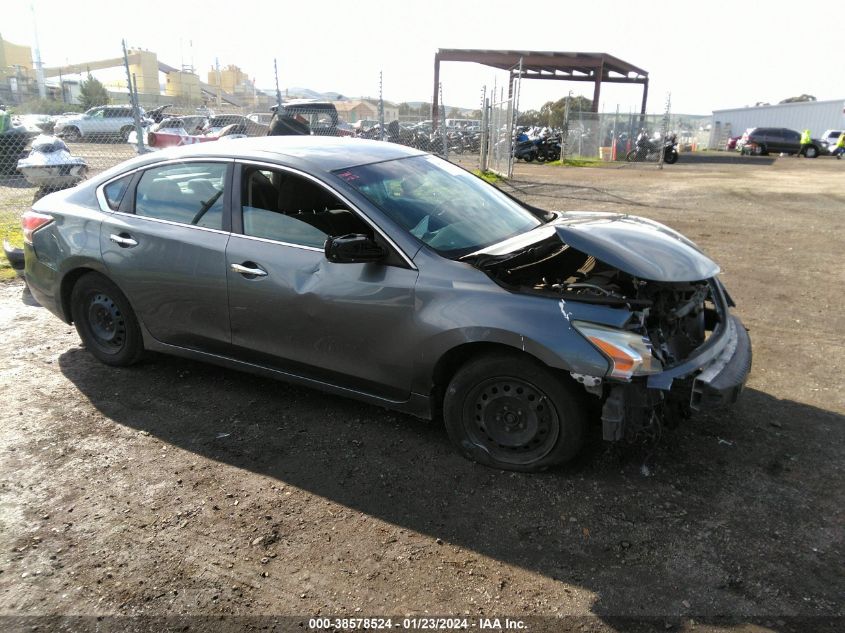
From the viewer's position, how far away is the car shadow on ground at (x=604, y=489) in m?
2.67

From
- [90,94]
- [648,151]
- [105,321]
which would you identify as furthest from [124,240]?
[648,151]

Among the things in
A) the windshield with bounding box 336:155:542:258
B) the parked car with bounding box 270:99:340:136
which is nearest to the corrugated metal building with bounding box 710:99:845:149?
the parked car with bounding box 270:99:340:136

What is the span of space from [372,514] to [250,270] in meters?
1.62

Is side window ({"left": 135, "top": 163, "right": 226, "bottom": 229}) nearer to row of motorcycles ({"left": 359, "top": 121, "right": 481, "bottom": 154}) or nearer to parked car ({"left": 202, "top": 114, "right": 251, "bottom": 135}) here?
row of motorcycles ({"left": 359, "top": 121, "right": 481, "bottom": 154})

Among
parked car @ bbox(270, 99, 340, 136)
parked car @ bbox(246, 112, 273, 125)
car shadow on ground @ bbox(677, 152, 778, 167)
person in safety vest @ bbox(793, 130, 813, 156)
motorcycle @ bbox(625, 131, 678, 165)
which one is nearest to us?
parked car @ bbox(270, 99, 340, 136)

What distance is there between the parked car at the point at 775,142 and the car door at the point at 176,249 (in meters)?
42.8

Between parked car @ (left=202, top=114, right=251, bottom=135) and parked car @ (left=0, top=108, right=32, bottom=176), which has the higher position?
parked car @ (left=202, top=114, right=251, bottom=135)

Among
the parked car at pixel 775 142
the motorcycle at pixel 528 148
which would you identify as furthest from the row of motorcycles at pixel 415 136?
the parked car at pixel 775 142

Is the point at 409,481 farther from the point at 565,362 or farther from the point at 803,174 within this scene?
the point at 803,174

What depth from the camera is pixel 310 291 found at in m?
3.68

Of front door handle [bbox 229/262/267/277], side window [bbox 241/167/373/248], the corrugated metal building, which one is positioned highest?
the corrugated metal building

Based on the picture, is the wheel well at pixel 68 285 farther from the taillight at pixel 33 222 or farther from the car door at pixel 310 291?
the car door at pixel 310 291

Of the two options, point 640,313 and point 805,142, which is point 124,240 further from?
point 805,142

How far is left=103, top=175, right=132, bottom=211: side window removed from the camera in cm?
448
